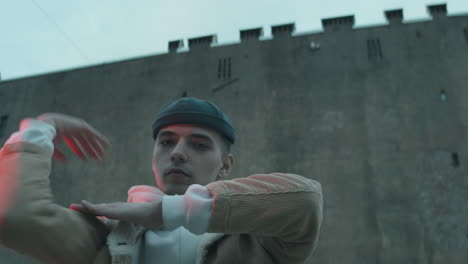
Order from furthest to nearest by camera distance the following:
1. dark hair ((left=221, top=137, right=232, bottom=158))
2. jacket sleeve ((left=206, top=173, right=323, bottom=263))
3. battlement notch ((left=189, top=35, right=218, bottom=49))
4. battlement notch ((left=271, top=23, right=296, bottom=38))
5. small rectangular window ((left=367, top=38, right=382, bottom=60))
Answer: battlement notch ((left=189, top=35, right=218, bottom=49))
battlement notch ((left=271, top=23, right=296, bottom=38))
small rectangular window ((left=367, top=38, right=382, bottom=60))
dark hair ((left=221, top=137, right=232, bottom=158))
jacket sleeve ((left=206, top=173, right=323, bottom=263))

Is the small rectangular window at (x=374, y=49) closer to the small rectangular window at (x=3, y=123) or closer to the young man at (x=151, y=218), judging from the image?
the young man at (x=151, y=218)

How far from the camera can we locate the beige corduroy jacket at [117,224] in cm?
111

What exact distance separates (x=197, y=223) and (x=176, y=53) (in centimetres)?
1404

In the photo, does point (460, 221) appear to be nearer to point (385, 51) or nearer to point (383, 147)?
point (383, 147)

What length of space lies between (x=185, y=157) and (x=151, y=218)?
414mm

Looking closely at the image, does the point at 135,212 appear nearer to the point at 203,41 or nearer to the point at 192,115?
the point at 192,115

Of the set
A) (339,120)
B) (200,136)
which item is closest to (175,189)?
(200,136)

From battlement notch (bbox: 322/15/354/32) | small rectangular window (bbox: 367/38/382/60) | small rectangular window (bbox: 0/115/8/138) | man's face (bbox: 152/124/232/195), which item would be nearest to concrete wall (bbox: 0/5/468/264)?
small rectangular window (bbox: 367/38/382/60)

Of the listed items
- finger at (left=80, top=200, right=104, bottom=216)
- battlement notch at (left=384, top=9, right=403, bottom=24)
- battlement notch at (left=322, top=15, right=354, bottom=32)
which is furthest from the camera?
battlement notch at (left=322, top=15, right=354, bottom=32)

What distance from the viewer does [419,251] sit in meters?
10.2

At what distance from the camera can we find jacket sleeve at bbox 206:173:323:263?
1.10m

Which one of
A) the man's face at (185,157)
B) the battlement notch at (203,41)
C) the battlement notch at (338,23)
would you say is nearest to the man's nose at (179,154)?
the man's face at (185,157)

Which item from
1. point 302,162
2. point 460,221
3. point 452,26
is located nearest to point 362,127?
point 302,162

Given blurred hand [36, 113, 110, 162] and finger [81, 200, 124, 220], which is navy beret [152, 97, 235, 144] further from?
finger [81, 200, 124, 220]
